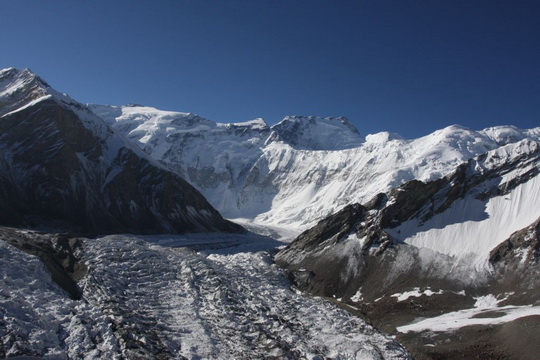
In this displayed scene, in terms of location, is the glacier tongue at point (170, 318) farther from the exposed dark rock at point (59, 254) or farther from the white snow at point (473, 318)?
the white snow at point (473, 318)

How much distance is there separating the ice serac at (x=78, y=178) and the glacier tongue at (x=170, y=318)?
57.9 meters

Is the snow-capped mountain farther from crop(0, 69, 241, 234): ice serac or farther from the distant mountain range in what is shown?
crop(0, 69, 241, 234): ice serac

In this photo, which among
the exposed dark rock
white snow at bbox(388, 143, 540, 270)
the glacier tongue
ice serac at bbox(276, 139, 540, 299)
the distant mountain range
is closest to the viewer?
the glacier tongue

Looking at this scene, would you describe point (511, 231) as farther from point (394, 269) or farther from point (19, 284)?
point (19, 284)

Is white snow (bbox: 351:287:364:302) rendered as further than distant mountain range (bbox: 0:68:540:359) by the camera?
Yes

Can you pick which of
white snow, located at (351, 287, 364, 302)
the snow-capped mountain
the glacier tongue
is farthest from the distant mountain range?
the glacier tongue

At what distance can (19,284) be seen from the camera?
51719mm

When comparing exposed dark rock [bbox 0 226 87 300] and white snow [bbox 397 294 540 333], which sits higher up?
exposed dark rock [bbox 0 226 87 300]

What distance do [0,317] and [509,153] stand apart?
85.7m

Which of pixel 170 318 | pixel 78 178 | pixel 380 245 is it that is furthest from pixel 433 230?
pixel 78 178

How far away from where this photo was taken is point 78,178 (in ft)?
456

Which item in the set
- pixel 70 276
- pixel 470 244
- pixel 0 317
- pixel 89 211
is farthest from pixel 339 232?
pixel 89 211

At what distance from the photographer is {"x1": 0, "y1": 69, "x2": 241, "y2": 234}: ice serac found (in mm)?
125750

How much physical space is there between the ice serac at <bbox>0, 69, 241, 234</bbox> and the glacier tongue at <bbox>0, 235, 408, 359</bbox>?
57.9 m
